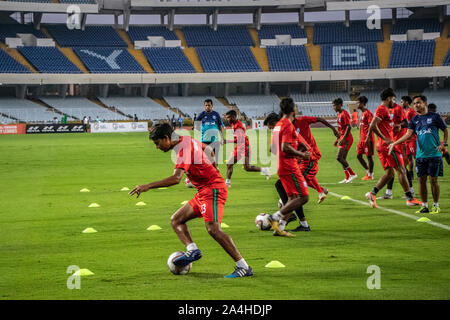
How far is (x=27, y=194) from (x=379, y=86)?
63984 millimetres

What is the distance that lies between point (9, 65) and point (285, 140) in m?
60.0

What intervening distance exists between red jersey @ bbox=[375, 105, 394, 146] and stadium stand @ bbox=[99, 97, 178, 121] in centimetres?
5135

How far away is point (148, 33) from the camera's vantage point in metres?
75.1

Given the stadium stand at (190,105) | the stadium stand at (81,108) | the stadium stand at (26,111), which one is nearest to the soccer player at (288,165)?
the stadium stand at (26,111)

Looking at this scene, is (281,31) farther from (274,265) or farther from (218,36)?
(274,265)

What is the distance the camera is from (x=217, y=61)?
236 ft

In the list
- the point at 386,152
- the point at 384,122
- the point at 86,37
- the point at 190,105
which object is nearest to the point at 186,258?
the point at 386,152

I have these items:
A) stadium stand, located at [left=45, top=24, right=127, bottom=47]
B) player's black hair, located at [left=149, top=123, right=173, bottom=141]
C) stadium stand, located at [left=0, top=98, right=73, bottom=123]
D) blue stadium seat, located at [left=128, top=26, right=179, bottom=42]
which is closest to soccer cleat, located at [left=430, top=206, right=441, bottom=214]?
player's black hair, located at [left=149, top=123, right=173, bottom=141]

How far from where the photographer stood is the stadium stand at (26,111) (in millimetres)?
58531

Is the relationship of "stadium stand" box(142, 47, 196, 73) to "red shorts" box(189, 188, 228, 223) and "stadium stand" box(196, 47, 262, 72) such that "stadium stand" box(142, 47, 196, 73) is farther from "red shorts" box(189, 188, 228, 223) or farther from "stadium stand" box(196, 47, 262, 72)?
"red shorts" box(189, 188, 228, 223)
